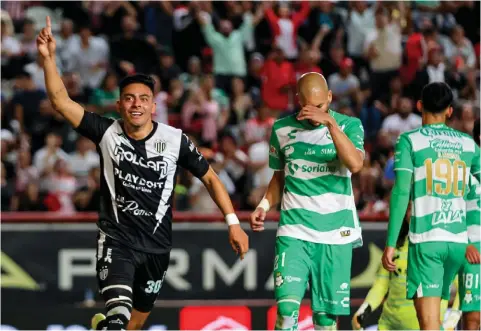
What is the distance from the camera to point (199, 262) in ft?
50.2

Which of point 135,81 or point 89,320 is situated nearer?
point 135,81

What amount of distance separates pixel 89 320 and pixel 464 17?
12.2 metres

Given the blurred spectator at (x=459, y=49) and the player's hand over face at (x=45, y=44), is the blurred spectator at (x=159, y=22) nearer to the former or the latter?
the blurred spectator at (x=459, y=49)

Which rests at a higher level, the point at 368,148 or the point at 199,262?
the point at 368,148

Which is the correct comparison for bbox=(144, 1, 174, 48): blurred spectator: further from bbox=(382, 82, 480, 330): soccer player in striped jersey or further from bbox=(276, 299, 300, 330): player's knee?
bbox=(276, 299, 300, 330): player's knee

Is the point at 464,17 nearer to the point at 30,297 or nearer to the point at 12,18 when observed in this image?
the point at 12,18

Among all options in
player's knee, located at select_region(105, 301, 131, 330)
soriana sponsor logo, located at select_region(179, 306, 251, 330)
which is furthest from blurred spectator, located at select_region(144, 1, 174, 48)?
player's knee, located at select_region(105, 301, 131, 330)

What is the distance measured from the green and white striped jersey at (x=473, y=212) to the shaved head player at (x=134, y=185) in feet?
6.88

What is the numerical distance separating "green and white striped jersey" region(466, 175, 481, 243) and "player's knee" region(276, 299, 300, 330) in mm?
1768

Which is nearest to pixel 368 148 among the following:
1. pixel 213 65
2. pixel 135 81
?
pixel 213 65

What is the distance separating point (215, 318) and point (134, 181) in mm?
4668

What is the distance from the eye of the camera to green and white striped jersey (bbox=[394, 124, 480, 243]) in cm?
1020

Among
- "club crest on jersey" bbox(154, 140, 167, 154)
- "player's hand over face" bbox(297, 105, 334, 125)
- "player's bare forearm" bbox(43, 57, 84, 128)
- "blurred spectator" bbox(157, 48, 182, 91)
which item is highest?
"blurred spectator" bbox(157, 48, 182, 91)

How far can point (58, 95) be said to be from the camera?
9.55m
